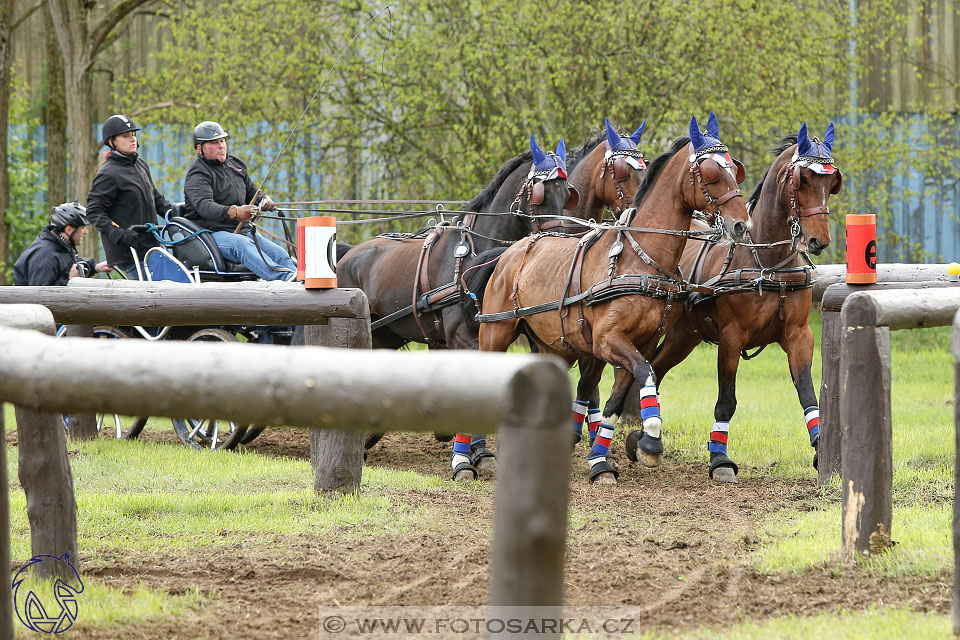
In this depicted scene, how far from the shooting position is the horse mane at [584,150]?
28.5 ft

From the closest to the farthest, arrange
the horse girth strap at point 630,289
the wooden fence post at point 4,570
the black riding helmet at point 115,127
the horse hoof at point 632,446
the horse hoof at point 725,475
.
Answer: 1. the wooden fence post at point 4,570
2. the horse girth strap at point 630,289
3. the horse hoof at point 725,475
4. the horse hoof at point 632,446
5. the black riding helmet at point 115,127

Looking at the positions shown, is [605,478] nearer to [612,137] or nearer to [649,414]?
[649,414]

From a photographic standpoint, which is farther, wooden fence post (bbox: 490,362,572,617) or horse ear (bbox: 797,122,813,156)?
horse ear (bbox: 797,122,813,156)

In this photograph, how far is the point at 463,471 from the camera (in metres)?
7.31

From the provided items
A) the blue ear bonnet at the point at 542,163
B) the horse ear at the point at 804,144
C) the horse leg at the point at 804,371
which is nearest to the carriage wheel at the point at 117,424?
the blue ear bonnet at the point at 542,163

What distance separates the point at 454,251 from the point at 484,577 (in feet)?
13.3

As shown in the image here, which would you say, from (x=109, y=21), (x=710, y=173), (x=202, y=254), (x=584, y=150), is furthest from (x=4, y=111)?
(x=710, y=173)

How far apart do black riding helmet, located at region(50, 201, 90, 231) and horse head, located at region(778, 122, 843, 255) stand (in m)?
6.55

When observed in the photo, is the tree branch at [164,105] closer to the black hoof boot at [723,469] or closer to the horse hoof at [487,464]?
the horse hoof at [487,464]

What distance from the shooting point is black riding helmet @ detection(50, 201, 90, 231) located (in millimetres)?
10258

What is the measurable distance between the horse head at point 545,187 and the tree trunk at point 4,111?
8.47m

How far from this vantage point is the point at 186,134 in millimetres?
15711

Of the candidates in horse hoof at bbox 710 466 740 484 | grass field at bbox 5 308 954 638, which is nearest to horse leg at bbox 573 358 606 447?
grass field at bbox 5 308 954 638

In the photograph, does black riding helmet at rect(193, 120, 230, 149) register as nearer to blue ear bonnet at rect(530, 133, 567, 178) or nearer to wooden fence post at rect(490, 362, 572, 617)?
blue ear bonnet at rect(530, 133, 567, 178)
